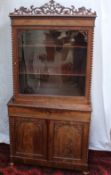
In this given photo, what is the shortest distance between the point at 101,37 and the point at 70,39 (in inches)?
17.1

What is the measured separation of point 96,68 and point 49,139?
0.92 meters

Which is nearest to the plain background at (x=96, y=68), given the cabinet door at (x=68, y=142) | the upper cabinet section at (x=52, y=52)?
the upper cabinet section at (x=52, y=52)

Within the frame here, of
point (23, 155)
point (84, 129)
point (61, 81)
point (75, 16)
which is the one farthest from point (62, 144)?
point (75, 16)

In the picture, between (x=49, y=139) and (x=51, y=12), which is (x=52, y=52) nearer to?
(x=51, y=12)

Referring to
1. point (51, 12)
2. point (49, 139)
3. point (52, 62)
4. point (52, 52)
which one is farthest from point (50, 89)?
point (51, 12)

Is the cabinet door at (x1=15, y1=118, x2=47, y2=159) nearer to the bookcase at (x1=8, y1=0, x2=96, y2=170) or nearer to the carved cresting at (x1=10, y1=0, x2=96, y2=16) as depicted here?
the bookcase at (x1=8, y1=0, x2=96, y2=170)

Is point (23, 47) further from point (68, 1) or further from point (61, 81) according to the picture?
point (68, 1)

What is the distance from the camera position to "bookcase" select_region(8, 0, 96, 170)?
226 cm

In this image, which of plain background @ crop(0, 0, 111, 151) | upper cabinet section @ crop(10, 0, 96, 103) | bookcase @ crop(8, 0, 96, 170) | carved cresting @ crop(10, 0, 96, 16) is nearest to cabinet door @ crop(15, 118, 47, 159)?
bookcase @ crop(8, 0, 96, 170)

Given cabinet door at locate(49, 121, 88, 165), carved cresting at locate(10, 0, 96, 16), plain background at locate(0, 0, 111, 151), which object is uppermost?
carved cresting at locate(10, 0, 96, 16)

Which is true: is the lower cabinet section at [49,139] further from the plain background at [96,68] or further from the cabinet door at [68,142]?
the plain background at [96,68]

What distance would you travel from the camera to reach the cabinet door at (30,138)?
242 cm

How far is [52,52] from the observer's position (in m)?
2.39

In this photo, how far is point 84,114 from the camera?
2.30 m
